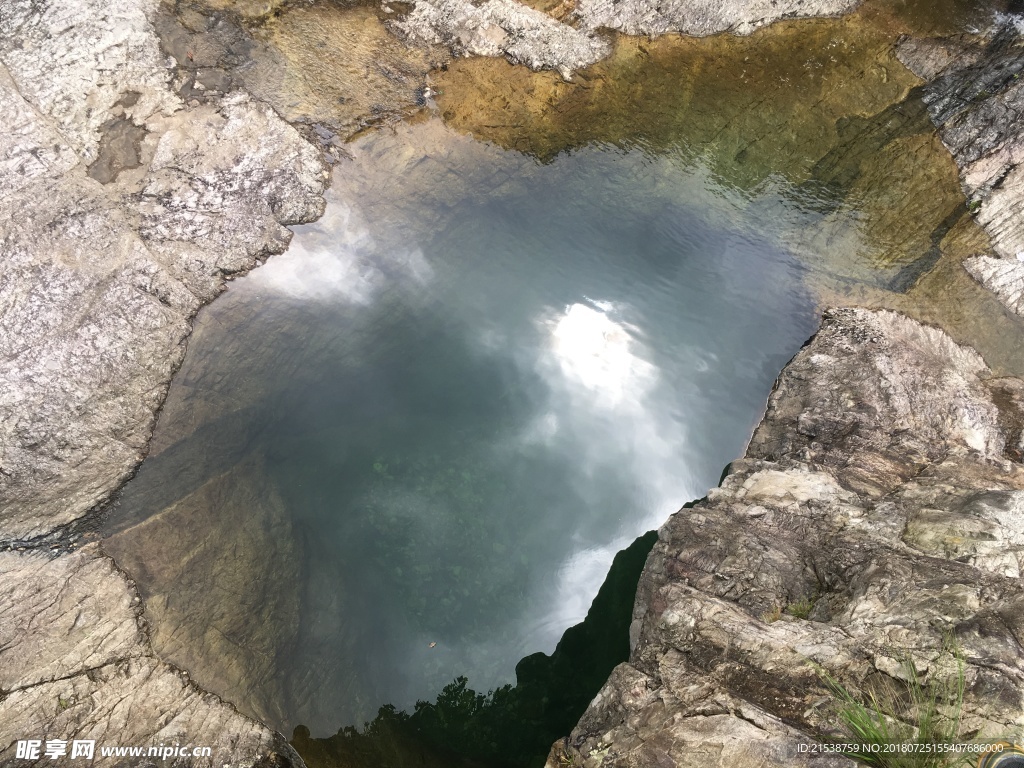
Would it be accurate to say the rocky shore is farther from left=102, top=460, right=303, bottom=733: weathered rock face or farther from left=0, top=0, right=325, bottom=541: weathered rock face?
left=102, top=460, right=303, bottom=733: weathered rock face

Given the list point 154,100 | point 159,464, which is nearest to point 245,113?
point 154,100

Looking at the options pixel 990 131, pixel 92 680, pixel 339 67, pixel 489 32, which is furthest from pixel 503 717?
pixel 990 131

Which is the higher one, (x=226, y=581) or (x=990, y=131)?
(x=990, y=131)

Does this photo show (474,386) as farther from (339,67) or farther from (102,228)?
(339,67)

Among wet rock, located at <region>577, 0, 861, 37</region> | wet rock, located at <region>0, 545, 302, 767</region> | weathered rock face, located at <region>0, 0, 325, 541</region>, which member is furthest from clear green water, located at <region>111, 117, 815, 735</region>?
wet rock, located at <region>577, 0, 861, 37</region>

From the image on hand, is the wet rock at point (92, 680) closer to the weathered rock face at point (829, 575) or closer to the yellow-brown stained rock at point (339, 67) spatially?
the weathered rock face at point (829, 575)
